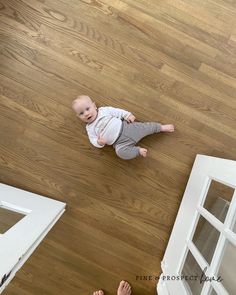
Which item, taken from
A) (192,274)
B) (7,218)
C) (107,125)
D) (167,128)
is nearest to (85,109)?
(107,125)

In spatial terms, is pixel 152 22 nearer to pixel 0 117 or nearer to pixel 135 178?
pixel 135 178

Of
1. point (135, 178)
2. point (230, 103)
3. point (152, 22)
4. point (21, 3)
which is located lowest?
point (135, 178)

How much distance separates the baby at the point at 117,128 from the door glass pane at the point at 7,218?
518 mm

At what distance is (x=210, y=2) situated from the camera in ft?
4.99

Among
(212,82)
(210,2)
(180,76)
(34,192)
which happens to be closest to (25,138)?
(34,192)

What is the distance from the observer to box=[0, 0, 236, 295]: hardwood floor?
1.51 metres

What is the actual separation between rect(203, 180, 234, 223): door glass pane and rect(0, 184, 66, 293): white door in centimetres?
63

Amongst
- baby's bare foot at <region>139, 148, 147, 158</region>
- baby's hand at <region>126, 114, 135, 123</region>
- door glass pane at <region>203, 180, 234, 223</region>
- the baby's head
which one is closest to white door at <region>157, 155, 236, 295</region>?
door glass pane at <region>203, 180, 234, 223</region>

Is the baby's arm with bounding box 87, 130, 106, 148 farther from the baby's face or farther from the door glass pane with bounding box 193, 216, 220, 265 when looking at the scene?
the door glass pane with bounding box 193, 216, 220, 265

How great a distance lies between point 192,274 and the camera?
1.08 m

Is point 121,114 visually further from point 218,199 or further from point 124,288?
point 124,288

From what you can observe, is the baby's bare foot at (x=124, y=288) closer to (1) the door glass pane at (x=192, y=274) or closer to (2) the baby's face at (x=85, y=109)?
(1) the door glass pane at (x=192, y=274)

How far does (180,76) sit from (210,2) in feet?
Answer: 1.33

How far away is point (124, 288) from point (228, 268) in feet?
2.62
